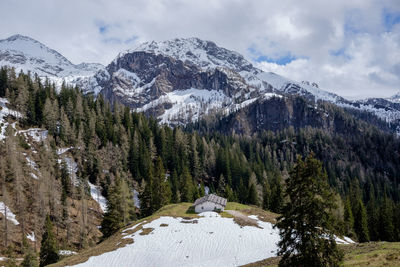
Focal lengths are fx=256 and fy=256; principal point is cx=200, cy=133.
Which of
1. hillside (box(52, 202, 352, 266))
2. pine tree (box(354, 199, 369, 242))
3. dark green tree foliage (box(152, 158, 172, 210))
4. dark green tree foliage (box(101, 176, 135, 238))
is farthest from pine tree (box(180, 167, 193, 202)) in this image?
pine tree (box(354, 199, 369, 242))

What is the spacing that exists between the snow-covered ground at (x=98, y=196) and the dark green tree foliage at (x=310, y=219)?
204ft

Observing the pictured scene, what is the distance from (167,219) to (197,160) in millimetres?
51561

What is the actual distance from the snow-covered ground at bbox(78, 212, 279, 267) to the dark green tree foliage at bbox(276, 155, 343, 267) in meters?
16.7

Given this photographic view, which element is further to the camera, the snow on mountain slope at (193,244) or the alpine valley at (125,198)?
the alpine valley at (125,198)

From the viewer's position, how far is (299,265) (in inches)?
683

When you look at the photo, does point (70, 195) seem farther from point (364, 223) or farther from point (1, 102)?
point (364, 223)

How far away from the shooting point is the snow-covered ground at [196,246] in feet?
112

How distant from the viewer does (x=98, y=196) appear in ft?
240

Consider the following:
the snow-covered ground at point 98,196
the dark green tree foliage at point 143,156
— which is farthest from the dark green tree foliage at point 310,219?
the snow-covered ground at point 98,196

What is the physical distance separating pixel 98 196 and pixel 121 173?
10125mm

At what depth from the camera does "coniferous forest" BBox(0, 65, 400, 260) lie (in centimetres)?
5675

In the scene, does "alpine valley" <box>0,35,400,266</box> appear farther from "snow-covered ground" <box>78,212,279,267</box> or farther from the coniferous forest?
the coniferous forest

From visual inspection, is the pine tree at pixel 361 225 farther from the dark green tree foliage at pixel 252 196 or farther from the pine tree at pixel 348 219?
the dark green tree foliage at pixel 252 196

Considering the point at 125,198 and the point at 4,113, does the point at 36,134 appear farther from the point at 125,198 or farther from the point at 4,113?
the point at 125,198
